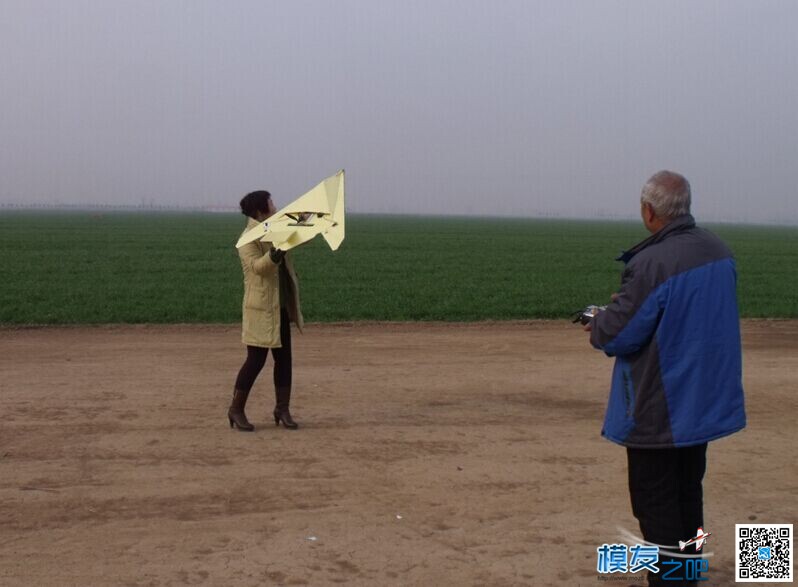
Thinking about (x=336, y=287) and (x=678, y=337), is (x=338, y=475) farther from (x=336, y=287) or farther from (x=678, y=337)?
(x=336, y=287)

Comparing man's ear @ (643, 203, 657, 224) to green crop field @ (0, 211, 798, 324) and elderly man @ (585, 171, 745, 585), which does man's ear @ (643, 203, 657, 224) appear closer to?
elderly man @ (585, 171, 745, 585)

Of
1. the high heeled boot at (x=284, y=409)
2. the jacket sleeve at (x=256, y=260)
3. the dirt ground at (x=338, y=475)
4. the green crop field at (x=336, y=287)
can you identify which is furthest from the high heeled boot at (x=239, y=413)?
the green crop field at (x=336, y=287)

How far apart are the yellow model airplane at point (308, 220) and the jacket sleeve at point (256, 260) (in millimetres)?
114

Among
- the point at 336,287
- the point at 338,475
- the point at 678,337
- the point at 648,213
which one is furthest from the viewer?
the point at 336,287

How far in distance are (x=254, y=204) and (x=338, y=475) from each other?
228cm

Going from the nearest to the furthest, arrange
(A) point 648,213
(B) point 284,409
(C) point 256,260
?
(A) point 648,213, (C) point 256,260, (B) point 284,409

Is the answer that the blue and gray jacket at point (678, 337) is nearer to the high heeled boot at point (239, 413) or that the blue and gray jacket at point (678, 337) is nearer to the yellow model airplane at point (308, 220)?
the yellow model airplane at point (308, 220)

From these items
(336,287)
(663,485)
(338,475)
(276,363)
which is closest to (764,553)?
(663,485)

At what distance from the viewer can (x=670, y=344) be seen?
3650 millimetres

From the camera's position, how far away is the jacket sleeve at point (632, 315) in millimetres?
3625

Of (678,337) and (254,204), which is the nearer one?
(678,337)

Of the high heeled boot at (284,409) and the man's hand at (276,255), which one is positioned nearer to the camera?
the man's hand at (276,255)

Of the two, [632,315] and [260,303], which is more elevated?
[632,315]

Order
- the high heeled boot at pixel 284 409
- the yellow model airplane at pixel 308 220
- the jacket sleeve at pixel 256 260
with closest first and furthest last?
1. the yellow model airplane at pixel 308 220
2. the jacket sleeve at pixel 256 260
3. the high heeled boot at pixel 284 409
